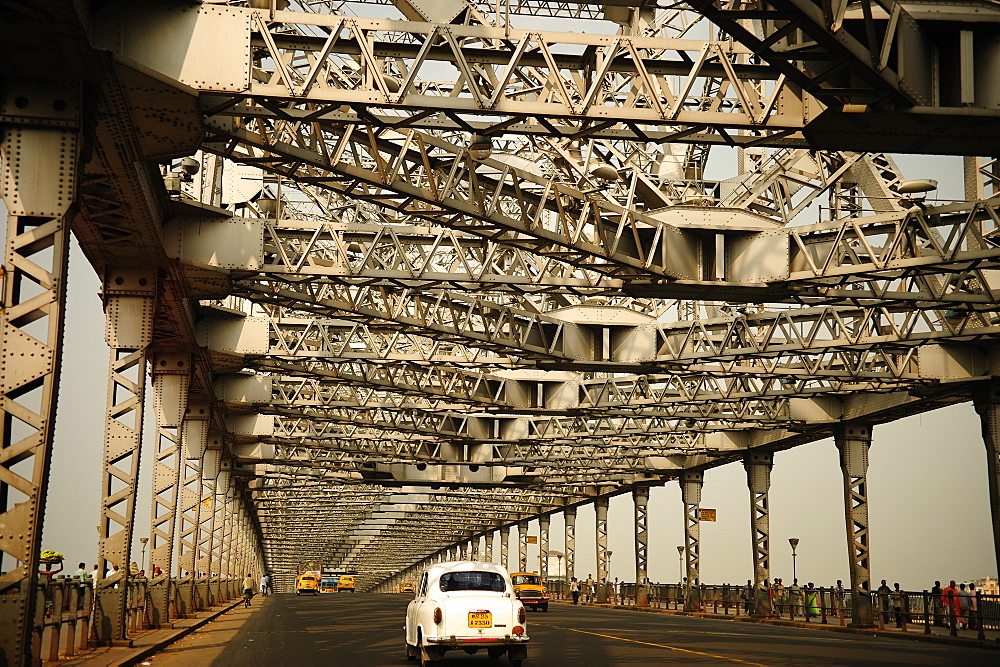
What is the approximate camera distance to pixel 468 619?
1898 centimetres

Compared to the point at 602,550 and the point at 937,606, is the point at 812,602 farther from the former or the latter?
the point at 602,550

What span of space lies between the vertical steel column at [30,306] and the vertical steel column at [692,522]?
47.8 m

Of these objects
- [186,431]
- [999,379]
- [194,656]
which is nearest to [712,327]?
[999,379]

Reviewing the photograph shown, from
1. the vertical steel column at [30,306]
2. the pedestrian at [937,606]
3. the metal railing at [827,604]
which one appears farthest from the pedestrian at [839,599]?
the vertical steel column at [30,306]

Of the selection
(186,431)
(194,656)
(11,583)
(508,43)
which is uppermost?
(508,43)

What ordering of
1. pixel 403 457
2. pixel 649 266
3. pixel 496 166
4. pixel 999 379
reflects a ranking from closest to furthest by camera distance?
1. pixel 496 166
2. pixel 649 266
3. pixel 999 379
4. pixel 403 457

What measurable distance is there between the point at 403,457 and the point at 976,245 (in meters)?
36.3

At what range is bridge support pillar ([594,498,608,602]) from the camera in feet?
241

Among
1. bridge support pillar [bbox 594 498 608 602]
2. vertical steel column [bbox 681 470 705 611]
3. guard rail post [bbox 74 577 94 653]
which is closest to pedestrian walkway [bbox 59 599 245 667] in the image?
guard rail post [bbox 74 577 94 653]

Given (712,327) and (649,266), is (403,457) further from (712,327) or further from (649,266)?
(649,266)

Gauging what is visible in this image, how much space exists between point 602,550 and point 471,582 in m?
55.6

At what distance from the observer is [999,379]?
35.2 meters

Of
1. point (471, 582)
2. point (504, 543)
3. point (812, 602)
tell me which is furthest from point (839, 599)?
point (504, 543)

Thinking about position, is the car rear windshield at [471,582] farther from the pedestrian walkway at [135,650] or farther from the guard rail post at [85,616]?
the guard rail post at [85,616]
